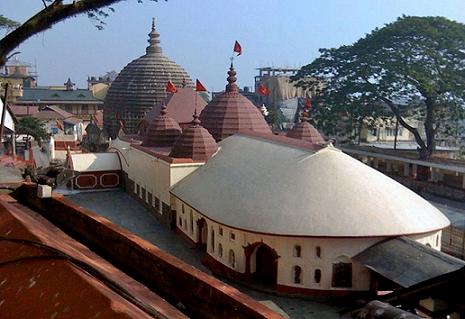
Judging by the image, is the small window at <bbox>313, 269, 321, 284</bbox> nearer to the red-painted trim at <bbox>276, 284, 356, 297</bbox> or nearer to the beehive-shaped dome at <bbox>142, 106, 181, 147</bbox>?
the red-painted trim at <bbox>276, 284, 356, 297</bbox>

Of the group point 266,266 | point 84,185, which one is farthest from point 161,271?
point 84,185

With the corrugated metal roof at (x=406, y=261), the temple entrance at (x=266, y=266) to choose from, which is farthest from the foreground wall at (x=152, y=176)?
the corrugated metal roof at (x=406, y=261)

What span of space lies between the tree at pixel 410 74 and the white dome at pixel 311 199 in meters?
19.4

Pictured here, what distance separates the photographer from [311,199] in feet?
51.0

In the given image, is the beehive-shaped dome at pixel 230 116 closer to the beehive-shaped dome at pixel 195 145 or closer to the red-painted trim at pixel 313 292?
the beehive-shaped dome at pixel 195 145

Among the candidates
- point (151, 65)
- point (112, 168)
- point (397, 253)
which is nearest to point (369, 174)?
point (397, 253)

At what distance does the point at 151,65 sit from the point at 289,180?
22.2m

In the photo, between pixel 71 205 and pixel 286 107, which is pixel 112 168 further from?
pixel 286 107

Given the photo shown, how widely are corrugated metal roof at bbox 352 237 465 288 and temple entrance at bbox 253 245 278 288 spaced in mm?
2317

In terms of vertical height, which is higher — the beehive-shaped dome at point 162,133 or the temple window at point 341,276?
the beehive-shaped dome at point 162,133

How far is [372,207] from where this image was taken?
1529cm

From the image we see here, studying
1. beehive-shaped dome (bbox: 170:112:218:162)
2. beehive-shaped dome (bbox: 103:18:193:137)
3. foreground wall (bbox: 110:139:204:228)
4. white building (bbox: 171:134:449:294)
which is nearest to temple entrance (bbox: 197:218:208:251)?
white building (bbox: 171:134:449:294)

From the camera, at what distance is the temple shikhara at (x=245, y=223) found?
16.5 ft

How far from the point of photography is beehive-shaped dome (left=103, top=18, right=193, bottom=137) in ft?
115
